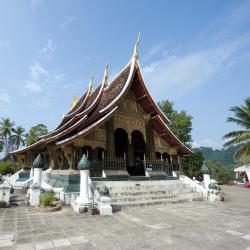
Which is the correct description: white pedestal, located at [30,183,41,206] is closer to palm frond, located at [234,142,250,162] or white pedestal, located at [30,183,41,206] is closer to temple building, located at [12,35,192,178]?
temple building, located at [12,35,192,178]

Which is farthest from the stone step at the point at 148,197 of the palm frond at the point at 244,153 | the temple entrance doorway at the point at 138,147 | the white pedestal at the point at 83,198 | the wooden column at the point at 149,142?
the palm frond at the point at 244,153

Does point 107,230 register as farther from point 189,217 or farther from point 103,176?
point 103,176

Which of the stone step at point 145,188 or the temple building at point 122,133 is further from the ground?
the temple building at point 122,133

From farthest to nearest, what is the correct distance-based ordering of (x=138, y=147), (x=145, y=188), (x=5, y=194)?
(x=138, y=147), (x=145, y=188), (x=5, y=194)

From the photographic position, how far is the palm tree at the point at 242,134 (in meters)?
18.1

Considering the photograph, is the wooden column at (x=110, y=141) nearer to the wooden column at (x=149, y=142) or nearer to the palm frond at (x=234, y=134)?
the wooden column at (x=149, y=142)

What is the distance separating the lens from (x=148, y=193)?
9.09 m

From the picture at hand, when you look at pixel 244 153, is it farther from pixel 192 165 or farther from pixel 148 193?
pixel 148 193

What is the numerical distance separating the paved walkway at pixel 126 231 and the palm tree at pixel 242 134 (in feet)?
44.0

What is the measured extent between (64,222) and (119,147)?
10427 millimetres

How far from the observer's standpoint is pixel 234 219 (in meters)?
5.92

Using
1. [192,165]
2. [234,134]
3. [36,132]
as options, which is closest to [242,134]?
[234,134]

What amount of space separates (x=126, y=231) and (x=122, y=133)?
1097cm

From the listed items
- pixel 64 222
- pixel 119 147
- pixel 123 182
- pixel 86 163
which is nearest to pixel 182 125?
pixel 119 147
